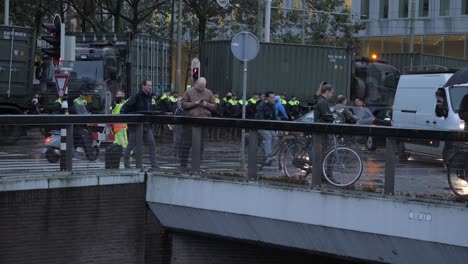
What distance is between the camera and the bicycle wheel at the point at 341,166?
8945 mm

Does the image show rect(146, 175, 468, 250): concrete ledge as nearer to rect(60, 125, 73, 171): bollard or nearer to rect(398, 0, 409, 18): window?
rect(60, 125, 73, 171): bollard

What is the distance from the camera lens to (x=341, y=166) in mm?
9016

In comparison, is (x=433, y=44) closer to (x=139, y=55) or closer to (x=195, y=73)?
(x=139, y=55)

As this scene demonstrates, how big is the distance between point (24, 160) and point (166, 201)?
1.90m

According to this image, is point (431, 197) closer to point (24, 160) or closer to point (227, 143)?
point (227, 143)

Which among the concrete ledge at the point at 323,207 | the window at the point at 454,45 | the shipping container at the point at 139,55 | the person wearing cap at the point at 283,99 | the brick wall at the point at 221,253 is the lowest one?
the brick wall at the point at 221,253

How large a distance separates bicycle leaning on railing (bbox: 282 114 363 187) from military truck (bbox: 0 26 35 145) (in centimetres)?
1442

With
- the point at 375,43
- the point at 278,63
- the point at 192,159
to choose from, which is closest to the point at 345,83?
the point at 278,63

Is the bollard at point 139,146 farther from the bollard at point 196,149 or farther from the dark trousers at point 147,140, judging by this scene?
the bollard at point 196,149

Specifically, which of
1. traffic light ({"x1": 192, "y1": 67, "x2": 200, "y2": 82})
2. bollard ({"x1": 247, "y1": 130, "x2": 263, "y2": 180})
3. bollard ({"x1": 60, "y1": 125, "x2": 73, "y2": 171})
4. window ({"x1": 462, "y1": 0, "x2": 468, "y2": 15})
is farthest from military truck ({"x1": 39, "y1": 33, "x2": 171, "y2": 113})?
window ({"x1": 462, "y1": 0, "x2": 468, "y2": 15})

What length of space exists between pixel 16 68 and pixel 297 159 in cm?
1528

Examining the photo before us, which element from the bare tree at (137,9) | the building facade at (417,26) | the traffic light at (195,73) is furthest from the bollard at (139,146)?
the building facade at (417,26)

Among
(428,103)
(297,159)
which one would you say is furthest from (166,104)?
(297,159)

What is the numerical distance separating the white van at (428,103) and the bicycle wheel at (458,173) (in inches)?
257
